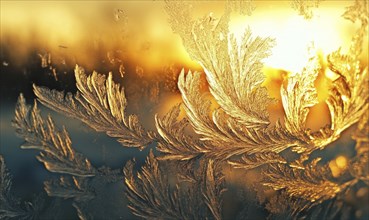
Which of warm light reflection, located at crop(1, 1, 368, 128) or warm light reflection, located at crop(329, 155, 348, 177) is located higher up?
warm light reflection, located at crop(1, 1, 368, 128)

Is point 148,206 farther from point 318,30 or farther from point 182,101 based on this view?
point 318,30

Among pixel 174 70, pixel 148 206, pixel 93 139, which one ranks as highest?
pixel 174 70

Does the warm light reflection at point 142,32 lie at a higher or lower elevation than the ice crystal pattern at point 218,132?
higher

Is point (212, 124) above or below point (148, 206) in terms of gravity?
above

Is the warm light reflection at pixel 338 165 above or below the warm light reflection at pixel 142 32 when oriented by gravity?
below

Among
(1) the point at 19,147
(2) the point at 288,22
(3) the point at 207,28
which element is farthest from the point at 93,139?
(2) the point at 288,22

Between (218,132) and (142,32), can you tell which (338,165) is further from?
(142,32)

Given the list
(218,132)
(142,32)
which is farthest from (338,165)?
(142,32)

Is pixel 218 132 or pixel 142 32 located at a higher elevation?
pixel 142 32
